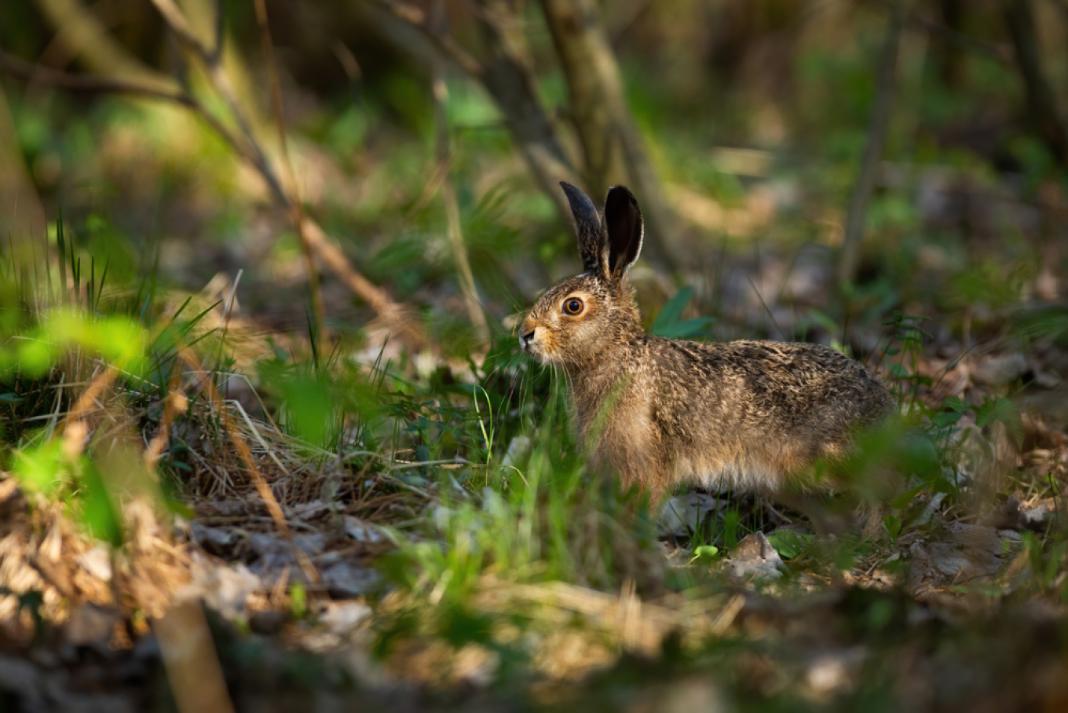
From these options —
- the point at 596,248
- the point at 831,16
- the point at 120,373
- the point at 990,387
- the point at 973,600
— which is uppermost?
the point at 831,16

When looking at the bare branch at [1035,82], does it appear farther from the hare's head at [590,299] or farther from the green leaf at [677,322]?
the hare's head at [590,299]

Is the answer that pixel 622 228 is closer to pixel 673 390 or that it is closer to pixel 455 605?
pixel 673 390

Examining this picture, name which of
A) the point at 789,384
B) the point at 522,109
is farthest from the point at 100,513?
the point at 522,109

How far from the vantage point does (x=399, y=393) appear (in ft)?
15.5

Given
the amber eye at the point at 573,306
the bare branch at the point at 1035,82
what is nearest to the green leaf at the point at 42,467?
the amber eye at the point at 573,306

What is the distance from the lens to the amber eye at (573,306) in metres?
4.88

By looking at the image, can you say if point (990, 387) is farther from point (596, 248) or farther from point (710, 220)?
point (710, 220)

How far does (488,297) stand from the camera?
691cm

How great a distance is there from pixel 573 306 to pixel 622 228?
0.40 meters

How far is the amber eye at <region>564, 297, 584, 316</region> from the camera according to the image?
4.88m

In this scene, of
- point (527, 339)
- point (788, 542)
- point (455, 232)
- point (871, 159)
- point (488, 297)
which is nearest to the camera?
point (788, 542)

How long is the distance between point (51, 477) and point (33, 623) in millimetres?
440

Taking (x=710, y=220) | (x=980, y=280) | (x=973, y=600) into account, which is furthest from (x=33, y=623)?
(x=710, y=220)

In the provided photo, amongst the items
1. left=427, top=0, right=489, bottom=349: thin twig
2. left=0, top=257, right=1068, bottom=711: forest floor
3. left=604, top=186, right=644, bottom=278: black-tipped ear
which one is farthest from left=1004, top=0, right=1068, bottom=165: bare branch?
left=604, top=186, right=644, bottom=278: black-tipped ear
